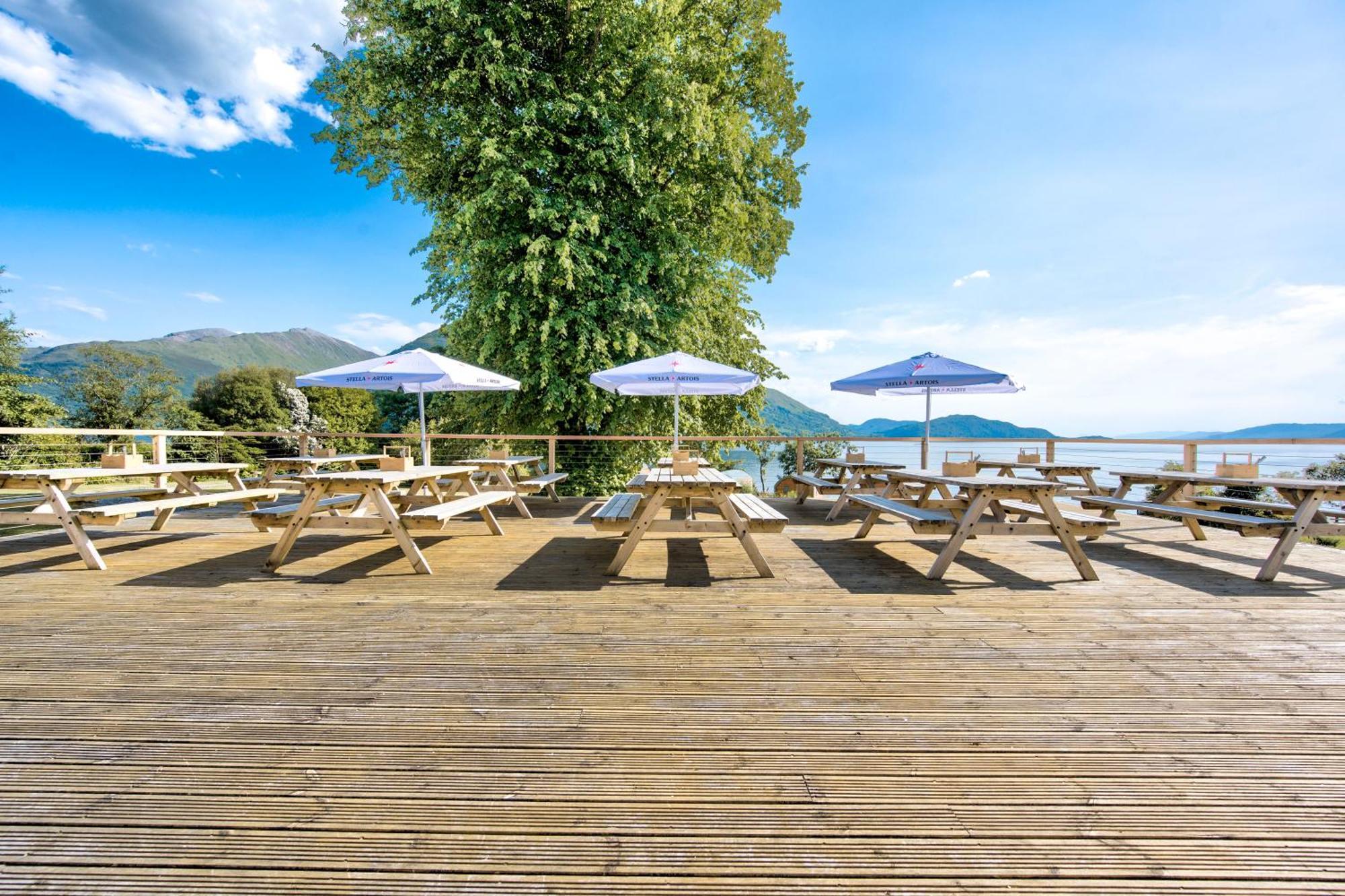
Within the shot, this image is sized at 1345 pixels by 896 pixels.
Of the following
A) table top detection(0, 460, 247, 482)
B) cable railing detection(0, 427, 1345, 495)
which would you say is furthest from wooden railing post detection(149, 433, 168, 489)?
table top detection(0, 460, 247, 482)

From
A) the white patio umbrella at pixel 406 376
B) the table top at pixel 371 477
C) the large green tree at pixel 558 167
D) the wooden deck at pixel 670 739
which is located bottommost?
the wooden deck at pixel 670 739

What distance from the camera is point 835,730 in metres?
1.78

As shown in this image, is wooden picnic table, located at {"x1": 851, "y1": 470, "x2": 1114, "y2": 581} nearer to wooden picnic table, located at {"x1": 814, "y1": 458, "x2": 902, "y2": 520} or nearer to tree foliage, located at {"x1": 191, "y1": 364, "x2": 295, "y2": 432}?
wooden picnic table, located at {"x1": 814, "y1": 458, "x2": 902, "y2": 520}

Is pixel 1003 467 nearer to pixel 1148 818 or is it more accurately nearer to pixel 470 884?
pixel 1148 818

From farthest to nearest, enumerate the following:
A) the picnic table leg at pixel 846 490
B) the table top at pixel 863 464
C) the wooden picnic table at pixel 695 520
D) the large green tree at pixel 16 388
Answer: the large green tree at pixel 16 388, the table top at pixel 863 464, the picnic table leg at pixel 846 490, the wooden picnic table at pixel 695 520

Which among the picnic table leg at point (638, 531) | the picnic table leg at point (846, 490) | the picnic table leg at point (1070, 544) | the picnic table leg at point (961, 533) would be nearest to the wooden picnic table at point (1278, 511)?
the picnic table leg at point (1070, 544)

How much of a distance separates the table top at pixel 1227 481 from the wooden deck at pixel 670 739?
88 centimetres

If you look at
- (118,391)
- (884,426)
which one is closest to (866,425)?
(884,426)

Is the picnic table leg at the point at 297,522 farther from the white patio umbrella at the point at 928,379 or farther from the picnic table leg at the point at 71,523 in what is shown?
the white patio umbrella at the point at 928,379

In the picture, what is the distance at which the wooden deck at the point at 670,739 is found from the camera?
1209mm

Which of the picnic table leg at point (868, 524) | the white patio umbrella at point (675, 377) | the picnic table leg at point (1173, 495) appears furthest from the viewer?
the white patio umbrella at point (675, 377)

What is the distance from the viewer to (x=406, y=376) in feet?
17.3

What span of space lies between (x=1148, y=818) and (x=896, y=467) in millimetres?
5161

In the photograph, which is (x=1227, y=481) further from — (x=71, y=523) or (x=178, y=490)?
(x=178, y=490)
